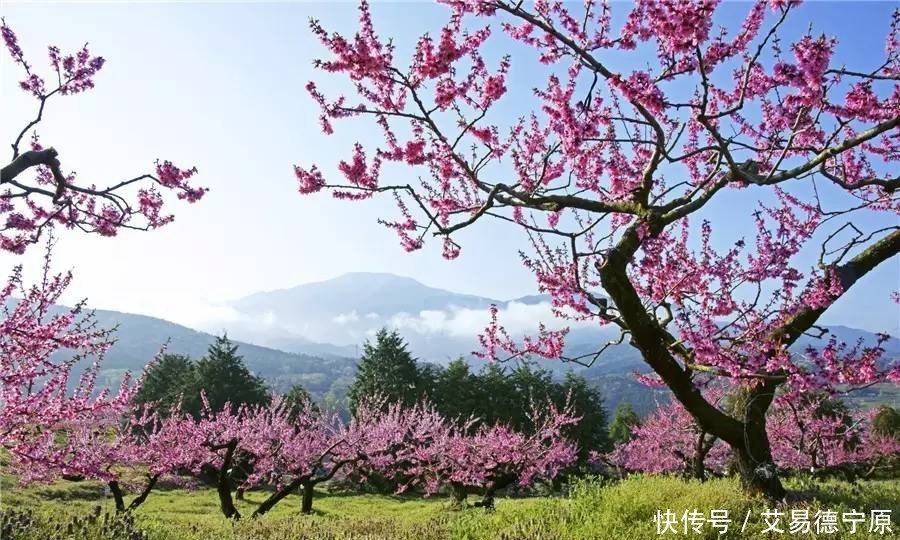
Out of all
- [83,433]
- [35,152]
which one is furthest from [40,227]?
[83,433]

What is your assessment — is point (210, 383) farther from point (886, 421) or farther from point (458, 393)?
point (886, 421)

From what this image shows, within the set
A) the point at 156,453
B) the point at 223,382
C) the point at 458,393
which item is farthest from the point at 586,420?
the point at 156,453

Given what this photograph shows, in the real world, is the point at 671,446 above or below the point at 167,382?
below

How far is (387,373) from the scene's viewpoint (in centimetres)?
5075

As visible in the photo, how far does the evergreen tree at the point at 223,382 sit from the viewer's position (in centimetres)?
4753

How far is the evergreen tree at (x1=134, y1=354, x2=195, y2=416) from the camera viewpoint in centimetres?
4800

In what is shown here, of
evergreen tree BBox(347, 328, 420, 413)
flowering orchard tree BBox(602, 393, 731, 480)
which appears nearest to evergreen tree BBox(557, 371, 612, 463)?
evergreen tree BBox(347, 328, 420, 413)

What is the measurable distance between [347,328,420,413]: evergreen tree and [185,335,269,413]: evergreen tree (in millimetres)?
8363

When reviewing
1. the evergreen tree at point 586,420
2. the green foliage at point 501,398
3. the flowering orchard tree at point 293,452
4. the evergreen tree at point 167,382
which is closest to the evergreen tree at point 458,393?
the green foliage at point 501,398

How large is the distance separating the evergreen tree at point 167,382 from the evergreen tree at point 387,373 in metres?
13.7

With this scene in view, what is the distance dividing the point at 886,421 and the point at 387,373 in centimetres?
3974

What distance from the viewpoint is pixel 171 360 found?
→ 5353 cm

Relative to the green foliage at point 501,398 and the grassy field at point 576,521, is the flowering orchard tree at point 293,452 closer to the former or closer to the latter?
the grassy field at point 576,521

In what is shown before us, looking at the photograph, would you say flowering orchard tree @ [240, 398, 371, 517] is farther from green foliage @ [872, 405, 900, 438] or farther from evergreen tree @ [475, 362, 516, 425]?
green foliage @ [872, 405, 900, 438]
